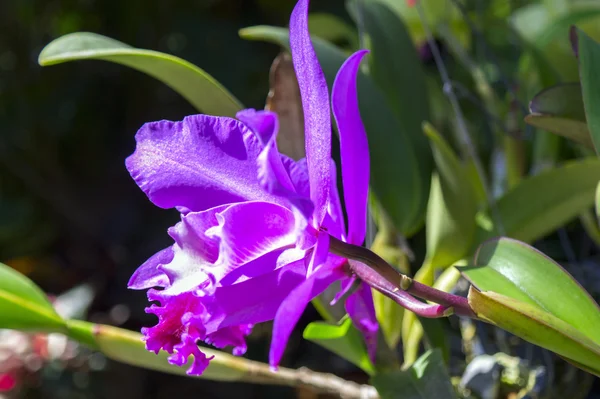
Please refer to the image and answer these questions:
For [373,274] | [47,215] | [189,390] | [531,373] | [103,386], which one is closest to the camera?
[373,274]

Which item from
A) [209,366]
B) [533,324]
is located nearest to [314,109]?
[533,324]

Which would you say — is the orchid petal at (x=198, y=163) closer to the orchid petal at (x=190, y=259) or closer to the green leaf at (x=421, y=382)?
the orchid petal at (x=190, y=259)

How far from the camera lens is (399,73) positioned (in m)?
0.62

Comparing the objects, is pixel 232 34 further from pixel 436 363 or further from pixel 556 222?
pixel 436 363

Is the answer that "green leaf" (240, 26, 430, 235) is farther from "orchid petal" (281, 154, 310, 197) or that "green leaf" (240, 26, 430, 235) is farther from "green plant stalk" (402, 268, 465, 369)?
"orchid petal" (281, 154, 310, 197)

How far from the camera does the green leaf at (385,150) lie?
53cm

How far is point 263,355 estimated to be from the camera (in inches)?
39.8

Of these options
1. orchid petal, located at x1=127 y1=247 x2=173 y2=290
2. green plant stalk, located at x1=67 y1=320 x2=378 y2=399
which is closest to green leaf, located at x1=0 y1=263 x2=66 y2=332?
green plant stalk, located at x1=67 y1=320 x2=378 y2=399

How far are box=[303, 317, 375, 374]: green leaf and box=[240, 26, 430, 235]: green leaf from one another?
123mm

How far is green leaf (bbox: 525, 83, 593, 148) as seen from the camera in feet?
1.45

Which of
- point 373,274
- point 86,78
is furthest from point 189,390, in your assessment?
point 373,274

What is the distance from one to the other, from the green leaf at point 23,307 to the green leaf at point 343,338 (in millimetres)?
193

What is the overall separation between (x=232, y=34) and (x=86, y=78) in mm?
281

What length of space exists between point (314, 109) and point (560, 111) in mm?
217
